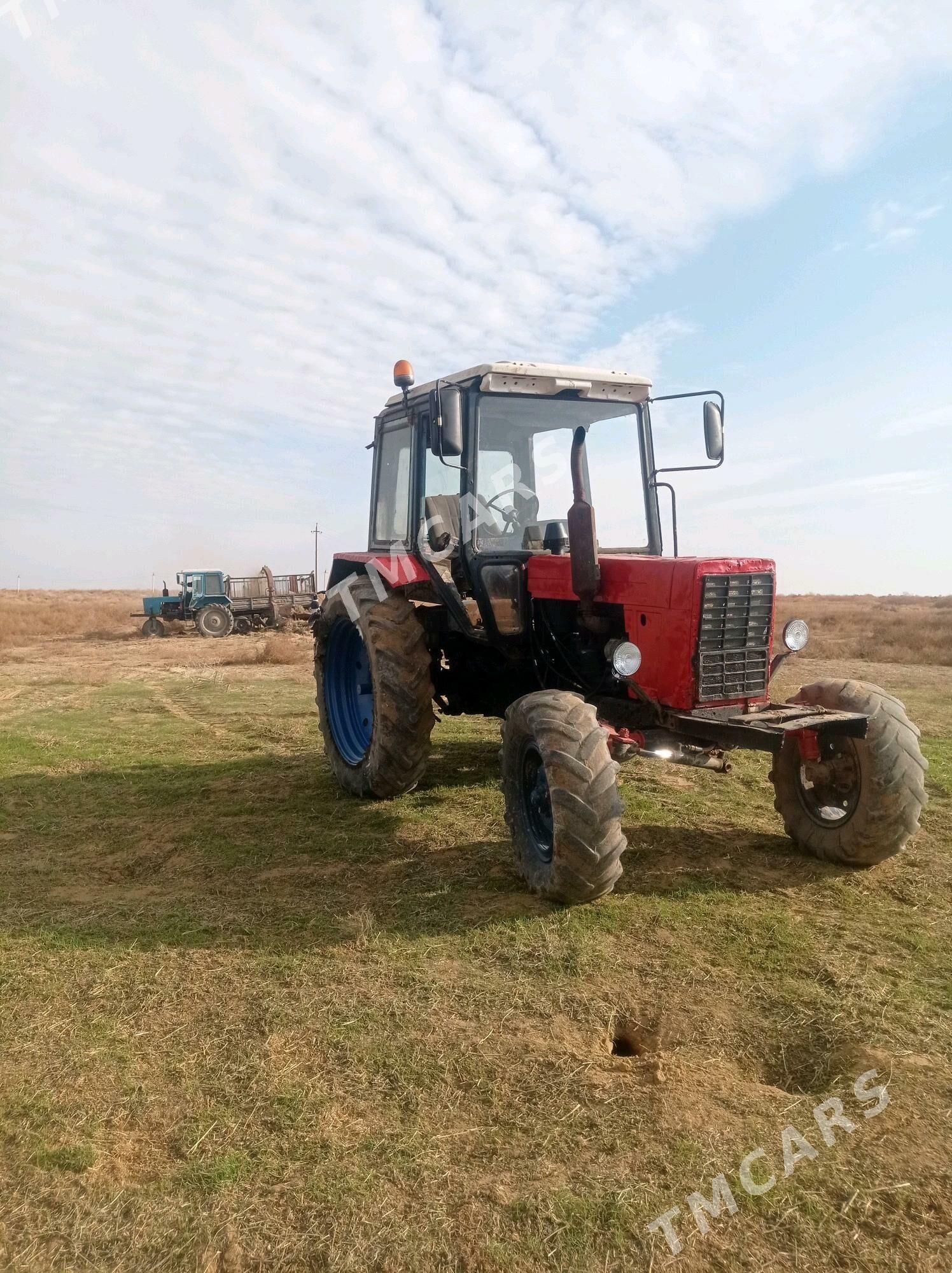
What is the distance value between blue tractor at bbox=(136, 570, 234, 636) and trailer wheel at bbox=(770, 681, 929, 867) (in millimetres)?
22827

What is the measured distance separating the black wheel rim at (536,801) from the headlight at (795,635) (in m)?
1.63

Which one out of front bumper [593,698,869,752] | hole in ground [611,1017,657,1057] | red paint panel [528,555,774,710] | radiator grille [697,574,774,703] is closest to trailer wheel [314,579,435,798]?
red paint panel [528,555,774,710]

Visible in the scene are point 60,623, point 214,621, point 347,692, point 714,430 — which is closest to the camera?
point 714,430

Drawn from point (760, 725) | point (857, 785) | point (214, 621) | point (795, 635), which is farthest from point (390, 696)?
point (214, 621)

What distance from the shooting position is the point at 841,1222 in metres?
2.32

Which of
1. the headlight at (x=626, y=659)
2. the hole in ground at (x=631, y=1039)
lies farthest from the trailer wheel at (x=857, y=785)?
the hole in ground at (x=631, y=1039)

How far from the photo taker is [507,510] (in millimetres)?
5859

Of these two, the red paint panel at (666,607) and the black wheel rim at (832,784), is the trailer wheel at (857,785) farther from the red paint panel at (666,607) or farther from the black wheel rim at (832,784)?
the red paint panel at (666,607)

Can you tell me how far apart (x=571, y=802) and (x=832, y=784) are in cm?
183

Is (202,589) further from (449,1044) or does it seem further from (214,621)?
(449,1044)

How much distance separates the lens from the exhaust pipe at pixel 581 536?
4805mm

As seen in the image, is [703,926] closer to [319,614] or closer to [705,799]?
[705,799]

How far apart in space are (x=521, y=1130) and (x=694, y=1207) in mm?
552

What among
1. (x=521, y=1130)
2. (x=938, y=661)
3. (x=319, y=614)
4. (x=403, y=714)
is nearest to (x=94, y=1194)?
(x=521, y=1130)
